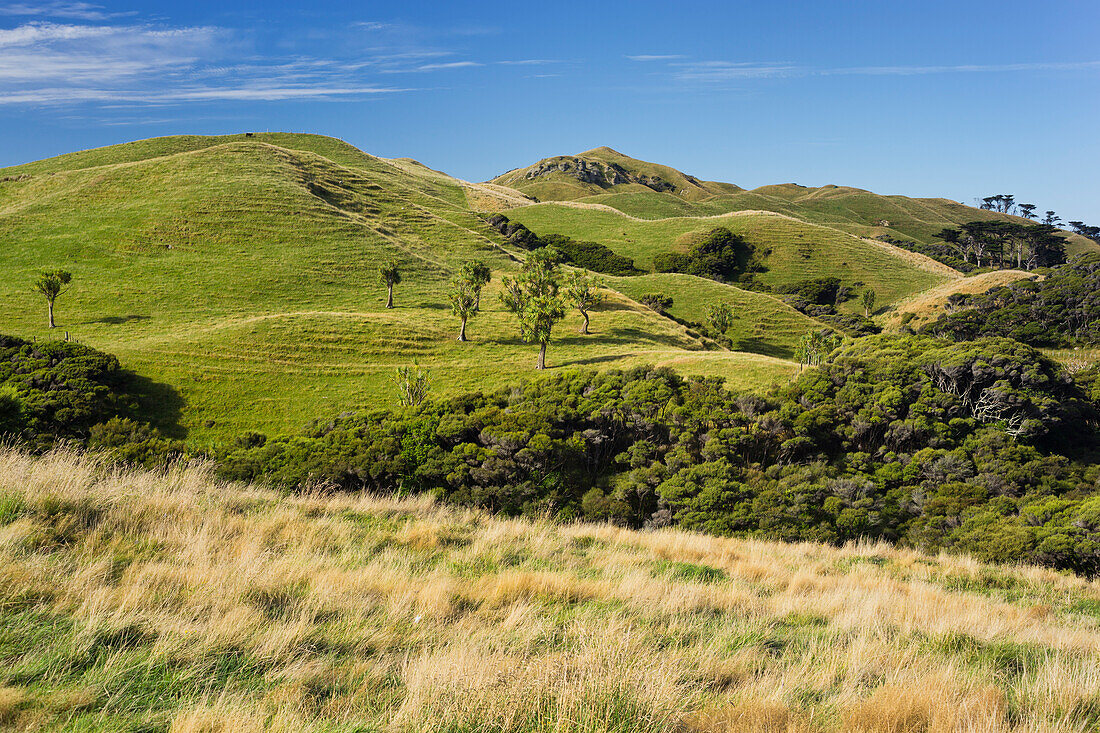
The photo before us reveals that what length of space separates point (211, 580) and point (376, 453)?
53.3 ft

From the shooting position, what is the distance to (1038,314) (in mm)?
76875

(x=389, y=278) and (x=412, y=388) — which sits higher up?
(x=389, y=278)

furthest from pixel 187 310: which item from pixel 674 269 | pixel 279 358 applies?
pixel 674 269

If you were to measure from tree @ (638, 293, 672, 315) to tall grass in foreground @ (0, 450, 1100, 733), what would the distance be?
86.4 metres

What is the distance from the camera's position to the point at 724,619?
20.1 feet

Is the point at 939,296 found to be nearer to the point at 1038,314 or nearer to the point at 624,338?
the point at 1038,314

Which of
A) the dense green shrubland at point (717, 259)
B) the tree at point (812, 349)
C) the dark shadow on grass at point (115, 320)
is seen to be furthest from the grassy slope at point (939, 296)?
the dark shadow on grass at point (115, 320)

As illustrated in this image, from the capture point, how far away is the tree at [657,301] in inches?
3688

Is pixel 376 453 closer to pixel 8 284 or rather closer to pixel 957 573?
pixel 957 573

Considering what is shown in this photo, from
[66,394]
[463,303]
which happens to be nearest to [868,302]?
[463,303]

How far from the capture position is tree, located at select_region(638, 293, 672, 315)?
93688 millimetres

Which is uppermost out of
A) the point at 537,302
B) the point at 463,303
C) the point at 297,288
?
the point at 297,288

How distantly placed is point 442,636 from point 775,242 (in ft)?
468

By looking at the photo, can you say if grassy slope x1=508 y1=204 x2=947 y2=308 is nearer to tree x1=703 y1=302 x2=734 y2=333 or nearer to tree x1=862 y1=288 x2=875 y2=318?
tree x1=862 y1=288 x2=875 y2=318
